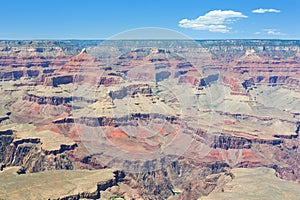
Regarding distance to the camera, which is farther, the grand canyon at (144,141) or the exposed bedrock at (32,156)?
the exposed bedrock at (32,156)

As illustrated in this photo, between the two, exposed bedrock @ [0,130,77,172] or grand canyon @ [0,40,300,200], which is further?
exposed bedrock @ [0,130,77,172]

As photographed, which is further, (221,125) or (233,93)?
(233,93)

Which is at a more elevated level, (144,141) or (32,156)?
(144,141)

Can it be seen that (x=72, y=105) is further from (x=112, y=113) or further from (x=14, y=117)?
(x=112, y=113)

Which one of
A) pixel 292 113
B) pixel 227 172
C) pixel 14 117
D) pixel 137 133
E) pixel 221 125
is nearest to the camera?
pixel 227 172

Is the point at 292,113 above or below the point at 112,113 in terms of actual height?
below

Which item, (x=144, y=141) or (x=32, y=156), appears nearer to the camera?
(x=144, y=141)

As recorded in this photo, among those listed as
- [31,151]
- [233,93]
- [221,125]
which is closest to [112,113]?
[31,151]

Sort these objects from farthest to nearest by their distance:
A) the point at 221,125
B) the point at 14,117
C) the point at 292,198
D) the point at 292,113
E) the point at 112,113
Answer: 1. the point at 292,113
2. the point at 14,117
3. the point at 221,125
4. the point at 112,113
5. the point at 292,198
